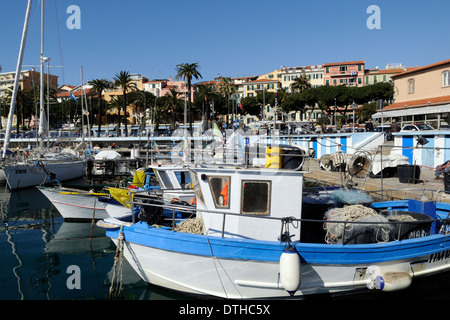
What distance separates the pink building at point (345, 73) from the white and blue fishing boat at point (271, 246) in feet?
275

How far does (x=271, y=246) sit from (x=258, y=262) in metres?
0.43

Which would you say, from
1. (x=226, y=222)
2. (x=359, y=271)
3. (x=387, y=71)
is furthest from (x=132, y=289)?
(x=387, y=71)

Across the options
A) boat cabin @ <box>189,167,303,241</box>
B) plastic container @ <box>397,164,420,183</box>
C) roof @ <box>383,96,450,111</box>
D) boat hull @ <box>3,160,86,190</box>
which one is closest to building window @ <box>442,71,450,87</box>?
roof @ <box>383,96,450,111</box>

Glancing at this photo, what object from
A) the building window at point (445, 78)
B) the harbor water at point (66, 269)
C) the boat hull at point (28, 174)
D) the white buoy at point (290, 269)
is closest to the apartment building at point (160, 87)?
the boat hull at point (28, 174)

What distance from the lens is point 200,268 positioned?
753 cm

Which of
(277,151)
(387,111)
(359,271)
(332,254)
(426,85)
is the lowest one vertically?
(359,271)

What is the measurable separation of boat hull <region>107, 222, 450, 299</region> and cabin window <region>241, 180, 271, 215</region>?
2.41ft

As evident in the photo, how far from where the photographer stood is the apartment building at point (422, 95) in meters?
25.9

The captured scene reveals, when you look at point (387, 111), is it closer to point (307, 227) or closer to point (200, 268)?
point (307, 227)

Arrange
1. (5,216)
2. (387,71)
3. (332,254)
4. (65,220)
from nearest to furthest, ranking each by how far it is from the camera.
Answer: (332,254), (65,220), (5,216), (387,71)

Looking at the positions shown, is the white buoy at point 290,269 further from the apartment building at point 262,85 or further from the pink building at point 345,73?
the apartment building at point 262,85

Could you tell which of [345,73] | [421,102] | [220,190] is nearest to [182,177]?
[220,190]

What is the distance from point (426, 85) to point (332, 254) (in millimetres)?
28522
